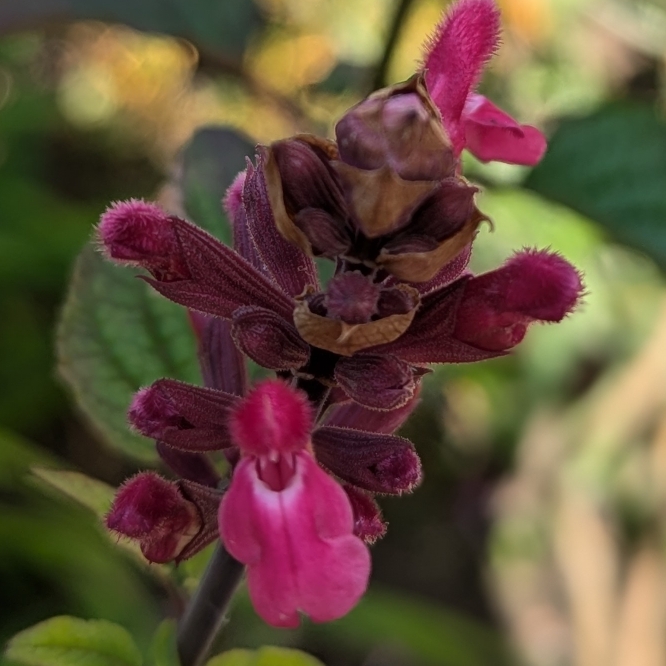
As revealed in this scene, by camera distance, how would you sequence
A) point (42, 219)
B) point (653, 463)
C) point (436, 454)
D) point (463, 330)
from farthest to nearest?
1. point (653, 463)
2. point (42, 219)
3. point (436, 454)
4. point (463, 330)

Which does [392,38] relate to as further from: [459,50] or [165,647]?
[165,647]

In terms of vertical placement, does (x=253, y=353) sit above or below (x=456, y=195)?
below

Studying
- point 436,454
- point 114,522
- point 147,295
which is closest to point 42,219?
point 147,295

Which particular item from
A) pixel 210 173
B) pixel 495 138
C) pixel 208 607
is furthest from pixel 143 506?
pixel 210 173

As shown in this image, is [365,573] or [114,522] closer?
[365,573]

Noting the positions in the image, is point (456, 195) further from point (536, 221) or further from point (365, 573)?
point (536, 221)
